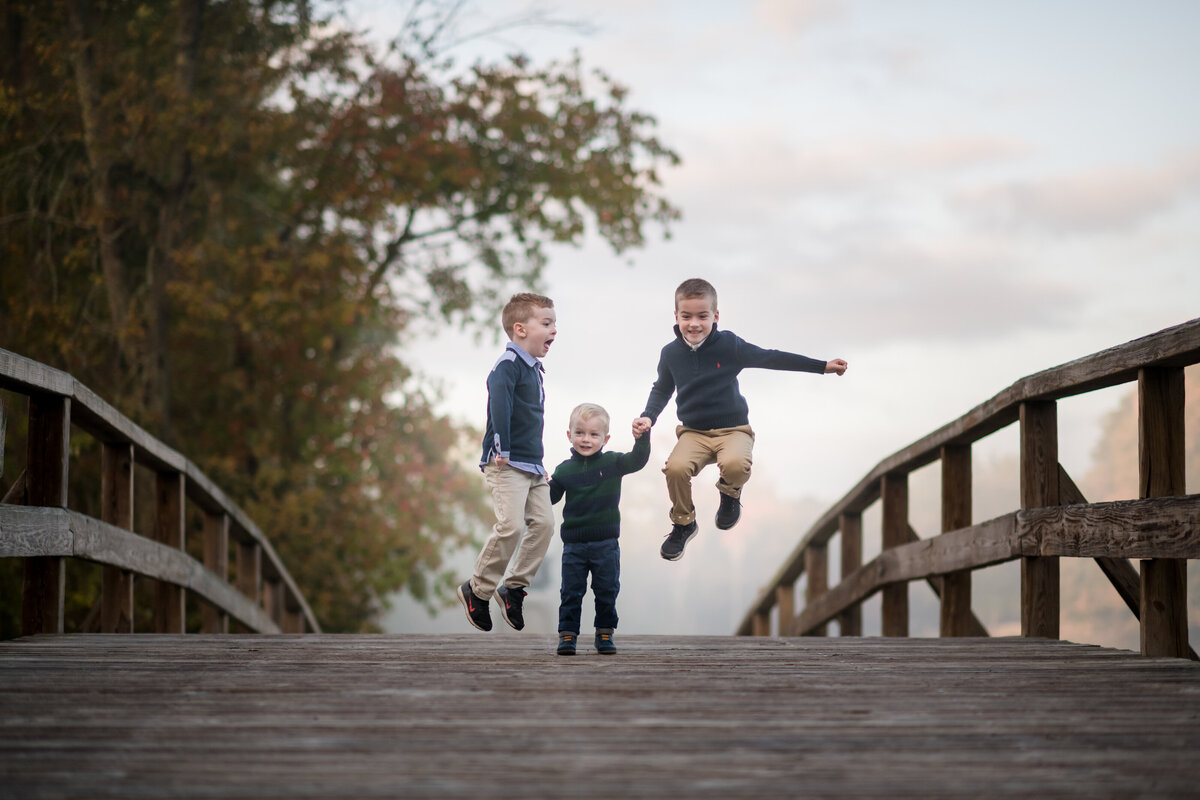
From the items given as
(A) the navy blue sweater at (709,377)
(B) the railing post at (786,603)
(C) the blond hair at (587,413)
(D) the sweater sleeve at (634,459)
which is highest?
(A) the navy blue sweater at (709,377)

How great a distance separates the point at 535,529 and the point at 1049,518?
7.28 ft

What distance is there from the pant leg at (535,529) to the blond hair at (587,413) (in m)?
0.66

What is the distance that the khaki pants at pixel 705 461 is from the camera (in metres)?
5.73

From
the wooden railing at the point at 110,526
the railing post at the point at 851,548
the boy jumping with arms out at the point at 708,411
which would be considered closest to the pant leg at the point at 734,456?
the boy jumping with arms out at the point at 708,411

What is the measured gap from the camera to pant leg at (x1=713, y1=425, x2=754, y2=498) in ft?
18.8

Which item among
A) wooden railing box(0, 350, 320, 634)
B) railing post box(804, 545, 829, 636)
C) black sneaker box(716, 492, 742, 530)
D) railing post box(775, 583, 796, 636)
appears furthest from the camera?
railing post box(775, 583, 796, 636)

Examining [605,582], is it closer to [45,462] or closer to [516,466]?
[516,466]

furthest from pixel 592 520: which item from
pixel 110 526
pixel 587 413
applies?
pixel 110 526

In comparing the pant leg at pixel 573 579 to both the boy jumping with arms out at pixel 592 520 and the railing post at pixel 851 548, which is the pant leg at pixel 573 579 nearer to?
the boy jumping with arms out at pixel 592 520

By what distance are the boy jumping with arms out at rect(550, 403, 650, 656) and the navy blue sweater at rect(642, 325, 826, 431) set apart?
1108mm

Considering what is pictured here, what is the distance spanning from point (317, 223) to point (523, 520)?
8996mm

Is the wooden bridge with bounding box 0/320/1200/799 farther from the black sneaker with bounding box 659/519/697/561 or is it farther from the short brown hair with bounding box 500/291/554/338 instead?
the short brown hair with bounding box 500/291/554/338

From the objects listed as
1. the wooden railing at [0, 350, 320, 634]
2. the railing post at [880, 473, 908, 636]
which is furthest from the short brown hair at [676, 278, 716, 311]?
the wooden railing at [0, 350, 320, 634]

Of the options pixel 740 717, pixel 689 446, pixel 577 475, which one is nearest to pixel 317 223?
pixel 689 446
